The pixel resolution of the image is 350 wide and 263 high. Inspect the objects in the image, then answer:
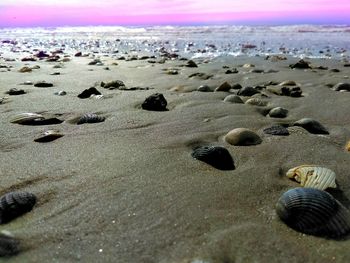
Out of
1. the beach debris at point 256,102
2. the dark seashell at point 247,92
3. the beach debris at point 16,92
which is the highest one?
the beach debris at point 256,102

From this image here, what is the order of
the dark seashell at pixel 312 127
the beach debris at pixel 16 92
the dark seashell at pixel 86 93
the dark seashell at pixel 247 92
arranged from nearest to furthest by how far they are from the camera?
the dark seashell at pixel 312 127 → the dark seashell at pixel 86 93 → the dark seashell at pixel 247 92 → the beach debris at pixel 16 92

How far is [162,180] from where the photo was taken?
107 inches

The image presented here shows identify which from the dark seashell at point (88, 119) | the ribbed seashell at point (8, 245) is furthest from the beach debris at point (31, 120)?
the ribbed seashell at point (8, 245)

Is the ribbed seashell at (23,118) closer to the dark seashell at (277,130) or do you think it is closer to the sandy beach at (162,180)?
the sandy beach at (162,180)

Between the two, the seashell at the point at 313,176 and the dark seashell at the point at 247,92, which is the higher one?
the seashell at the point at 313,176

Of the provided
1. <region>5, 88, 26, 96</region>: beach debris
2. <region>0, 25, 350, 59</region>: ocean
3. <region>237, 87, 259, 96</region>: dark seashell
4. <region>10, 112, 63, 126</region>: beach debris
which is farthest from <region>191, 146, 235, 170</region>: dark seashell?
<region>0, 25, 350, 59</region>: ocean

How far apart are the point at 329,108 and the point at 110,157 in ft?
9.59

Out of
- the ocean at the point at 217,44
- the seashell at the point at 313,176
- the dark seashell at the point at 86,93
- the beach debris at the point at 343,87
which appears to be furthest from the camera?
the ocean at the point at 217,44

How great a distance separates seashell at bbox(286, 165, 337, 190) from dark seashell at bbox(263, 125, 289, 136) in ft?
3.02

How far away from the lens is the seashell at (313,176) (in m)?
2.59

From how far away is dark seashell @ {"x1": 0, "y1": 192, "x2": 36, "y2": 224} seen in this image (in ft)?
7.41

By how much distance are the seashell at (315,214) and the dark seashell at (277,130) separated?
1.46m

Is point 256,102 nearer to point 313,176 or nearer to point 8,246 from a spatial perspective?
point 313,176

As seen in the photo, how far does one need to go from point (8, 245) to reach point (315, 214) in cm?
150
